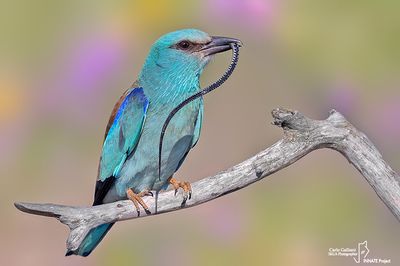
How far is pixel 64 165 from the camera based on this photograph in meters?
4.15

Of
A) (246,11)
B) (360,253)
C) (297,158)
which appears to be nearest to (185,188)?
(297,158)

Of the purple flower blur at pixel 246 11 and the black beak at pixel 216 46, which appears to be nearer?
the black beak at pixel 216 46

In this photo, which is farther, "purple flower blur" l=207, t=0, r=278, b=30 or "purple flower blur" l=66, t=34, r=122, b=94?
"purple flower blur" l=207, t=0, r=278, b=30

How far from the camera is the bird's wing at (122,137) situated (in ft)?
8.27

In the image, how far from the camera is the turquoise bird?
98.4 inches

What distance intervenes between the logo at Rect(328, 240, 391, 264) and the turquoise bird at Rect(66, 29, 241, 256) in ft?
4.29

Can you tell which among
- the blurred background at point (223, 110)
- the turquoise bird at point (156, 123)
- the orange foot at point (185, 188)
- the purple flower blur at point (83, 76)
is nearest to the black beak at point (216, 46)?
the turquoise bird at point (156, 123)

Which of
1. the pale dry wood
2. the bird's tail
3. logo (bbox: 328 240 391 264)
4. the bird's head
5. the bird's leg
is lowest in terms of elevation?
the bird's tail

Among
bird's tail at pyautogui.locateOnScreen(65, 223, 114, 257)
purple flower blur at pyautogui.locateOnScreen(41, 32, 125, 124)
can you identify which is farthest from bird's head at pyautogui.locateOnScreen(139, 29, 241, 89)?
purple flower blur at pyautogui.locateOnScreen(41, 32, 125, 124)

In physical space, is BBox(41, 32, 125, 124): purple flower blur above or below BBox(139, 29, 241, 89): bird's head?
above

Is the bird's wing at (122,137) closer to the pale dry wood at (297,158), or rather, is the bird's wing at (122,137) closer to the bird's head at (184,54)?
the bird's head at (184,54)

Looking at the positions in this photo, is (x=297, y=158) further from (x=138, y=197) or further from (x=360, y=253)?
(x=360, y=253)

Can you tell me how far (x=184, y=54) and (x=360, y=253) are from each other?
1.60 metres

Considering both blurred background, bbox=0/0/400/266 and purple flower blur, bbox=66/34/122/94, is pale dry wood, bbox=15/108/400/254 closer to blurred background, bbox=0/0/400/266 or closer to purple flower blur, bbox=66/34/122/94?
blurred background, bbox=0/0/400/266
